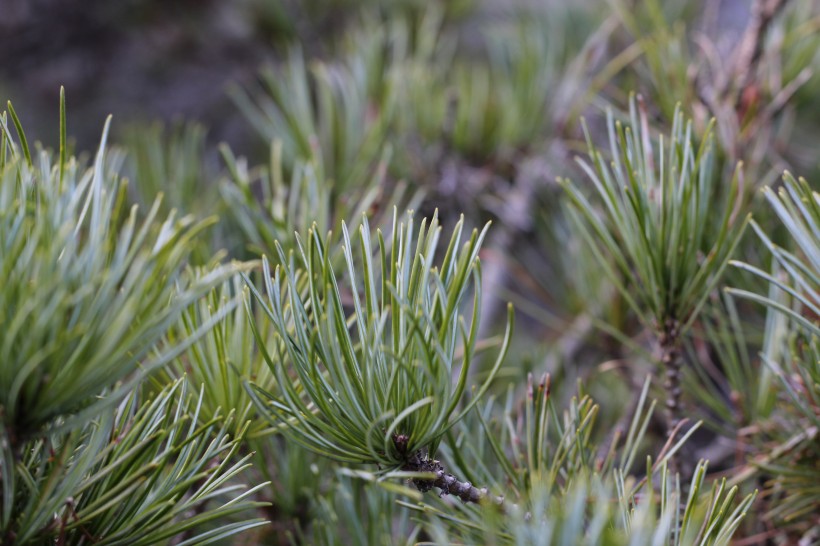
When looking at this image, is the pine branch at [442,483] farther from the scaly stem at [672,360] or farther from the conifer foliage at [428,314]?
the scaly stem at [672,360]

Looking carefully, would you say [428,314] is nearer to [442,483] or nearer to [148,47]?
[442,483]

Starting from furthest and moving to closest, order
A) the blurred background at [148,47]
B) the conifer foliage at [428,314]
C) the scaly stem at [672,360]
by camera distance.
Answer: the blurred background at [148,47]
the scaly stem at [672,360]
the conifer foliage at [428,314]

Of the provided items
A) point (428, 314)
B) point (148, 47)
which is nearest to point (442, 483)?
point (428, 314)

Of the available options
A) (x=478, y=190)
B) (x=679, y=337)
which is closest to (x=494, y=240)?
(x=478, y=190)

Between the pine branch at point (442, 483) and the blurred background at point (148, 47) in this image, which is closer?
the pine branch at point (442, 483)

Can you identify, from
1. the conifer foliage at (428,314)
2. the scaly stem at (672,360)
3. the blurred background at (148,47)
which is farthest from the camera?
the blurred background at (148,47)

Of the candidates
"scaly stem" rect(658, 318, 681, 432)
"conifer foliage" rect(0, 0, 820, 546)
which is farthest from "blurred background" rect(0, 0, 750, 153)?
"scaly stem" rect(658, 318, 681, 432)

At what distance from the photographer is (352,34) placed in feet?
2.27

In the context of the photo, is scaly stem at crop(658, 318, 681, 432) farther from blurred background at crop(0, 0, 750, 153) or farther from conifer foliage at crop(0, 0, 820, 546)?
blurred background at crop(0, 0, 750, 153)

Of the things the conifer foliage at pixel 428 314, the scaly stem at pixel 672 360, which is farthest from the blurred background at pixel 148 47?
the scaly stem at pixel 672 360

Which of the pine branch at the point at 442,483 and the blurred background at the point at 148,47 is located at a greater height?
the blurred background at the point at 148,47

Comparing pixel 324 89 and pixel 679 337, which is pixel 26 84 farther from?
pixel 679 337

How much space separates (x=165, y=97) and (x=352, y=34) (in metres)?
0.29

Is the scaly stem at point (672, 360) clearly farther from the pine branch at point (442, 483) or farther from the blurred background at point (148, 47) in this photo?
the blurred background at point (148, 47)
